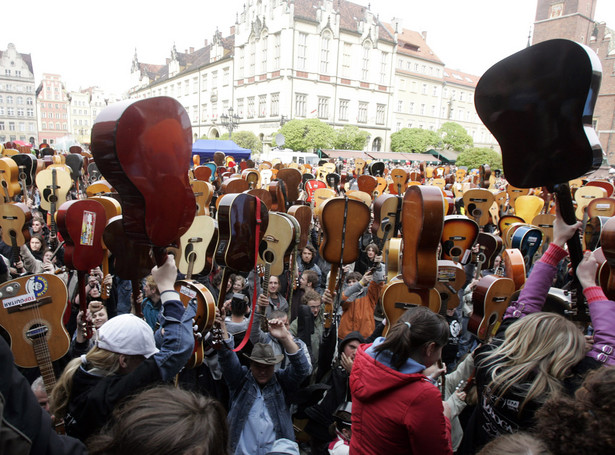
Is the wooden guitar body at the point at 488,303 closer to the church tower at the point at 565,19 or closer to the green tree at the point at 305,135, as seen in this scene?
the green tree at the point at 305,135

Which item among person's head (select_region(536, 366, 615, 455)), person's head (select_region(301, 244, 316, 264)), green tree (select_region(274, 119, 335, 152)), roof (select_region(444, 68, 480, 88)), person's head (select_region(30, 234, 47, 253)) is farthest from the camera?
roof (select_region(444, 68, 480, 88))

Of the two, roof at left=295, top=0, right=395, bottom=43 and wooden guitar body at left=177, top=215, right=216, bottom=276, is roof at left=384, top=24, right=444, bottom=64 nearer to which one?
roof at left=295, top=0, right=395, bottom=43

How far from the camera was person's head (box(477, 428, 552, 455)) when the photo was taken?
4.03 feet

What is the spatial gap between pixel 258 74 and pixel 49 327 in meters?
49.9

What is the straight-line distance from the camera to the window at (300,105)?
151 ft

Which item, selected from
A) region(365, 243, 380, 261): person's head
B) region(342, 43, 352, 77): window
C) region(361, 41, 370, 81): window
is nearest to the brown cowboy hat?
region(365, 243, 380, 261): person's head

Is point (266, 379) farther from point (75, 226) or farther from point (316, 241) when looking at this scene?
point (316, 241)

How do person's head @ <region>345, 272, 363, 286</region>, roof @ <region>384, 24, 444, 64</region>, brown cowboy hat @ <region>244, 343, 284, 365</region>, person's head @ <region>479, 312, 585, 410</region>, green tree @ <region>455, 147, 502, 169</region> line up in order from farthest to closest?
roof @ <region>384, 24, 444, 64</region> → green tree @ <region>455, 147, 502, 169</region> → person's head @ <region>345, 272, 363, 286</region> → brown cowboy hat @ <region>244, 343, 284, 365</region> → person's head @ <region>479, 312, 585, 410</region>

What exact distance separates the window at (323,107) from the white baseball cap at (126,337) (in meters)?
47.6

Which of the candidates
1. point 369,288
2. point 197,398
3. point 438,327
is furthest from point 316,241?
point 197,398

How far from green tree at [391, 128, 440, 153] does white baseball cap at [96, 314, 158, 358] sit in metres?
52.2

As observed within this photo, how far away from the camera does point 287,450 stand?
104 inches

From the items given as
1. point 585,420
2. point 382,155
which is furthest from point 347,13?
point 585,420

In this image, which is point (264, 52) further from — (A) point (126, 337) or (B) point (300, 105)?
(A) point (126, 337)
